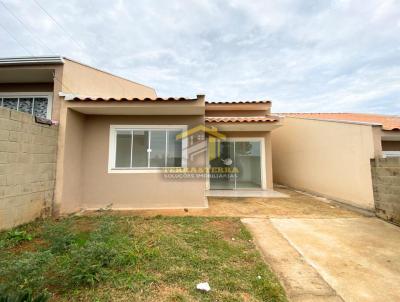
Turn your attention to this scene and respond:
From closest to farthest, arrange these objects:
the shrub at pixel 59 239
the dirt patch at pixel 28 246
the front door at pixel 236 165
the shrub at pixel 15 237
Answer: the shrub at pixel 59 239 → the dirt patch at pixel 28 246 → the shrub at pixel 15 237 → the front door at pixel 236 165

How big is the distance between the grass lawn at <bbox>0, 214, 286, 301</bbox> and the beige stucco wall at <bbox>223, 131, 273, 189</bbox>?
6.22m

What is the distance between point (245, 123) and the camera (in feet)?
28.5

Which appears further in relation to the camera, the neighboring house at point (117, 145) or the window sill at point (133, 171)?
the window sill at point (133, 171)

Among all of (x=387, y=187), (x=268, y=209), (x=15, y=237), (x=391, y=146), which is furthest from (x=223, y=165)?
(x=15, y=237)


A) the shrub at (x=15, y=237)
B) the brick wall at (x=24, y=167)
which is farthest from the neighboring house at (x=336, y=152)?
the brick wall at (x=24, y=167)

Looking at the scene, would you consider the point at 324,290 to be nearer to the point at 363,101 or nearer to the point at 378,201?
the point at 378,201

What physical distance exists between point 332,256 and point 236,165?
276 inches

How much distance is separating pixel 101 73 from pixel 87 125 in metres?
2.94

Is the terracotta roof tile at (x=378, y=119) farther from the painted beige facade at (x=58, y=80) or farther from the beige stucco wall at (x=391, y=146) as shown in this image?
the painted beige facade at (x=58, y=80)

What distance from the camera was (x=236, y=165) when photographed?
10.5 m

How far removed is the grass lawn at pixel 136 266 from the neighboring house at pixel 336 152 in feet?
16.9

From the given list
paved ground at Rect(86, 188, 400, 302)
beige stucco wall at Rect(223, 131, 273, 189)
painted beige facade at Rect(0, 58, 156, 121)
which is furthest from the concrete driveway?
painted beige facade at Rect(0, 58, 156, 121)

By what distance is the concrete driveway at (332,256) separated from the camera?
260 cm

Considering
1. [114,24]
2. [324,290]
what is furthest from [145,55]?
[324,290]
